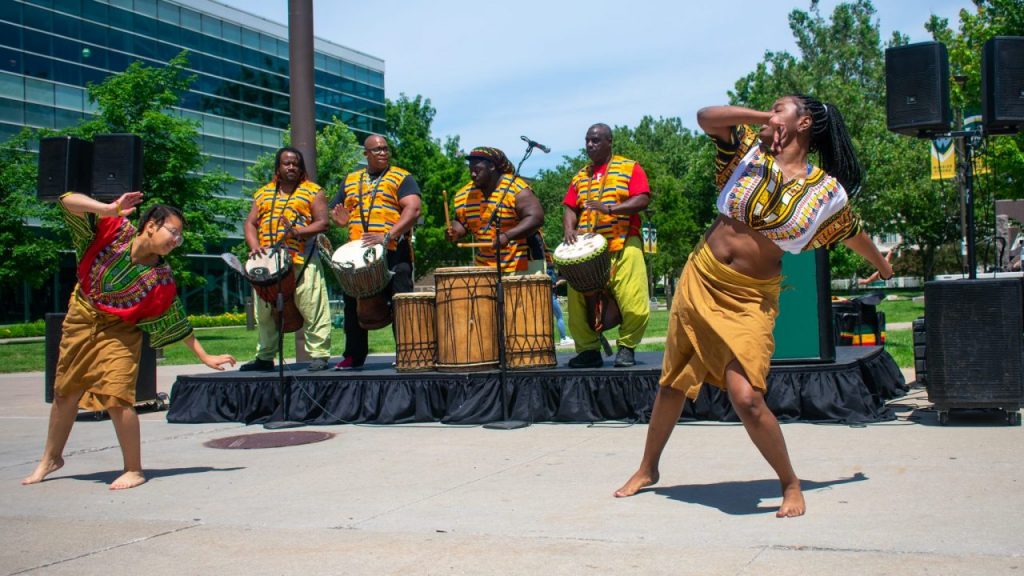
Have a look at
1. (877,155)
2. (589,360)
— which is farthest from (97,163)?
(877,155)

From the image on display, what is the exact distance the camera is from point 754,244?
4.67 meters

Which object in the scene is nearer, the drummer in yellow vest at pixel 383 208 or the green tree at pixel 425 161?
the drummer in yellow vest at pixel 383 208

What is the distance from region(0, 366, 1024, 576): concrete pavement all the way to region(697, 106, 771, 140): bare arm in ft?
6.02

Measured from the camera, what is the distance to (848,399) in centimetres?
739

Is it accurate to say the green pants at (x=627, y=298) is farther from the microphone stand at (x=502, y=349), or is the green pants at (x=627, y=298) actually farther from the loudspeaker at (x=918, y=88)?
the loudspeaker at (x=918, y=88)

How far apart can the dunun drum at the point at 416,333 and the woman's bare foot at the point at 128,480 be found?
2.87 metres

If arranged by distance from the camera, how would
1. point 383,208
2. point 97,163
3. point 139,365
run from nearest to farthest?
point 97,163 < point 383,208 < point 139,365

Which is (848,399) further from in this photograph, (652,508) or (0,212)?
(0,212)

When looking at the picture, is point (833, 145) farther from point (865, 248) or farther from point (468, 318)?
point (468, 318)

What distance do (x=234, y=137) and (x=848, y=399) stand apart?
46170mm

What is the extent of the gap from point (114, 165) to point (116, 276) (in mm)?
1093

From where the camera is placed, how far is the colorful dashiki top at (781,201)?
4.56m

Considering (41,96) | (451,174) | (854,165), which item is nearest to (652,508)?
(854,165)

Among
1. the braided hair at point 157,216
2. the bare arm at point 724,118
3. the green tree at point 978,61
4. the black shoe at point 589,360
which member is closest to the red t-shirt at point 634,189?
the black shoe at point 589,360
